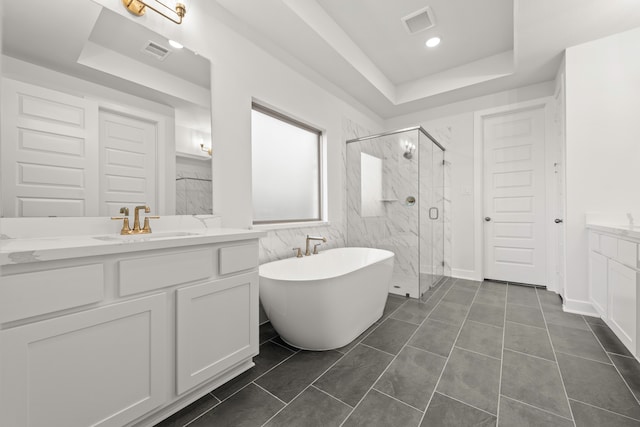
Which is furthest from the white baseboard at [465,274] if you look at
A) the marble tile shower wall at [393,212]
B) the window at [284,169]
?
the window at [284,169]

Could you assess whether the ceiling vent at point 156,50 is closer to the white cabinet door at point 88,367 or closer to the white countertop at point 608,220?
the white cabinet door at point 88,367

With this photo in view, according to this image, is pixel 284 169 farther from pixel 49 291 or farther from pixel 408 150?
pixel 49 291

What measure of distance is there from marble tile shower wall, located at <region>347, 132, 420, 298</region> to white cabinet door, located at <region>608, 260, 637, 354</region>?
4.60ft

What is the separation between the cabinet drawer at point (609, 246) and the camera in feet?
5.65

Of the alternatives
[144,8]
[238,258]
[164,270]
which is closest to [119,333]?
[164,270]

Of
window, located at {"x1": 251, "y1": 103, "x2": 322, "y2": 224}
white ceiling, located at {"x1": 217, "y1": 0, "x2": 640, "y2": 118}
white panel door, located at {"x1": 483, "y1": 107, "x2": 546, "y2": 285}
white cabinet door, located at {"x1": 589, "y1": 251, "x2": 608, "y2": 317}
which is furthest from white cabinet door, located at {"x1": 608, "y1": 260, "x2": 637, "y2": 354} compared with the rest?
window, located at {"x1": 251, "y1": 103, "x2": 322, "y2": 224}

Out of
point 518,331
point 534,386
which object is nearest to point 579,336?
point 518,331

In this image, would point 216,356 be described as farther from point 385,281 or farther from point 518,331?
point 518,331

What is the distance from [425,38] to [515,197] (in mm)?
2200

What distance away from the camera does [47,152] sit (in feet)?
3.95

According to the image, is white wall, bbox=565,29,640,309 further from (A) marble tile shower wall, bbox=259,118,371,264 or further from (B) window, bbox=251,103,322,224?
(B) window, bbox=251,103,322,224

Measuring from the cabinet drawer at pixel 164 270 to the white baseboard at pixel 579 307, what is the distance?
311cm

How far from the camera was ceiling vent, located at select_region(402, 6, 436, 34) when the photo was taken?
2.34 m

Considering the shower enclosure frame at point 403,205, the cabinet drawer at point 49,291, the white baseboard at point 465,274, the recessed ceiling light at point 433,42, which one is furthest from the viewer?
the white baseboard at point 465,274
